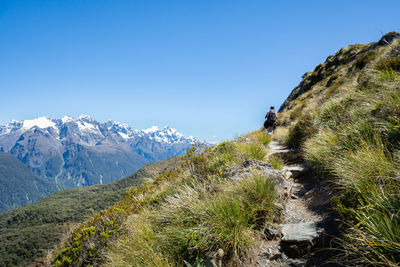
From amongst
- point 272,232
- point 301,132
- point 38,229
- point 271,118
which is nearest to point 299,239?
point 272,232

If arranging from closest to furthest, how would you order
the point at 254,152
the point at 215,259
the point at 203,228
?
the point at 215,259
the point at 203,228
the point at 254,152

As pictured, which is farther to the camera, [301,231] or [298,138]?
[298,138]

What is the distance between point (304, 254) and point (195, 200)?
2.17 metres

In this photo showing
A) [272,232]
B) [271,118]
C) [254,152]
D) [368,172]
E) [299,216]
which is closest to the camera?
[368,172]

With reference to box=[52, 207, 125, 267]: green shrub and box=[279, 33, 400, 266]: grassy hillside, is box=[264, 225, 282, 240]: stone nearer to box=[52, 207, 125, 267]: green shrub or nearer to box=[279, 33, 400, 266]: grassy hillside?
box=[279, 33, 400, 266]: grassy hillside

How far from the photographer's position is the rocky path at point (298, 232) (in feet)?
10.5

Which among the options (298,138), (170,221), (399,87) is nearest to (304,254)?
(170,221)

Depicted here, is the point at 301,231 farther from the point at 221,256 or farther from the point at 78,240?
the point at 78,240

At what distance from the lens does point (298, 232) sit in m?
3.59

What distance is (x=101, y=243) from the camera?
686 centimetres


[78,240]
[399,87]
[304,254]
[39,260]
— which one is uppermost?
[399,87]

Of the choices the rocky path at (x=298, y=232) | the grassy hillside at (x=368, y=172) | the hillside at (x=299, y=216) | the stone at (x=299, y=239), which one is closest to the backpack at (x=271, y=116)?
the grassy hillside at (x=368, y=172)

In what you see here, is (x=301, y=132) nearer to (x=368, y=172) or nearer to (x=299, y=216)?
(x=299, y=216)

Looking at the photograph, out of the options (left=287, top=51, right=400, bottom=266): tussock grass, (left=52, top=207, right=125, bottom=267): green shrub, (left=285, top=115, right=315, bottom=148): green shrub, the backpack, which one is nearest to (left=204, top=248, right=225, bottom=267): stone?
(left=287, top=51, right=400, bottom=266): tussock grass
